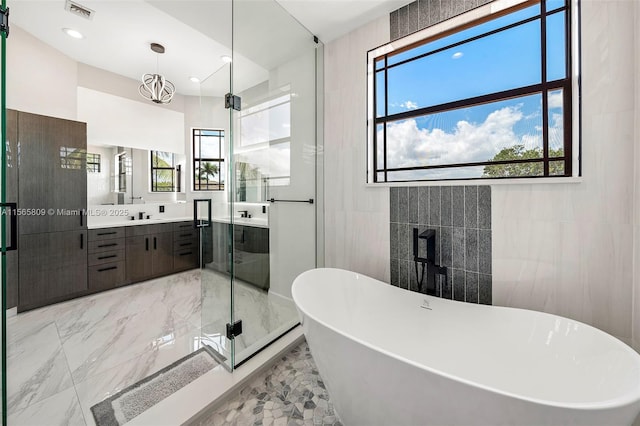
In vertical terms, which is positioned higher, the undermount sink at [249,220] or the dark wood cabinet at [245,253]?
the undermount sink at [249,220]

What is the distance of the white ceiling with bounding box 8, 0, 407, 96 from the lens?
185cm

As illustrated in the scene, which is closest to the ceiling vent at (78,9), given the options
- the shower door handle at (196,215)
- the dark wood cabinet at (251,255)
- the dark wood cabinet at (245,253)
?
the shower door handle at (196,215)

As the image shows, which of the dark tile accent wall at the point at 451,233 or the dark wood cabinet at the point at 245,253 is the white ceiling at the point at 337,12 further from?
the dark wood cabinet at the point at 245,253

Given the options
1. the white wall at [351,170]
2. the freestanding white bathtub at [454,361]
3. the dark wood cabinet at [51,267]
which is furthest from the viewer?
the dark wood cabinet at [51,267]

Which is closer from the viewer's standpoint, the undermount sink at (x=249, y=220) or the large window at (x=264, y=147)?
the undermount sink at (x=249, y=220)

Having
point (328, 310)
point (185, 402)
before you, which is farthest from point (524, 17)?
point (185, 402)

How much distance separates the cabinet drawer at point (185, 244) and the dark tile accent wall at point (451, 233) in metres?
3.27

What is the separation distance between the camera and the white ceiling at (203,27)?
1848 millimetres

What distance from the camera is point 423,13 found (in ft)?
6.05

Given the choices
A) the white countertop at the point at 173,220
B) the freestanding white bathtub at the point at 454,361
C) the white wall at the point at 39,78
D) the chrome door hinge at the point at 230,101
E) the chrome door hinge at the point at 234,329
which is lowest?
the chrome door hinge at the point at 234,329

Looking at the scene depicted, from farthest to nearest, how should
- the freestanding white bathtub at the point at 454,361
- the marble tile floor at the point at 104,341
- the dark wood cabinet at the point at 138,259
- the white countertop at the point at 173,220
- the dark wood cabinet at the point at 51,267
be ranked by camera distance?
the dark wood cabinet at the point at 138,259 < the dark wood cabinet at the point at 51,267 < the white countertop at the point at 173,220 < the marble tile floor at the point at 104,341 < the freestanding white bathtub at the point at 454,361

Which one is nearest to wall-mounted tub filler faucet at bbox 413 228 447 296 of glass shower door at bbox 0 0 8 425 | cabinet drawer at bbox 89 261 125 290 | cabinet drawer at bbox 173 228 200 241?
glass shower door at bbox 0 0 8 425

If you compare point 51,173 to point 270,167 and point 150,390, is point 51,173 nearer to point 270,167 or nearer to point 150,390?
point 270,167

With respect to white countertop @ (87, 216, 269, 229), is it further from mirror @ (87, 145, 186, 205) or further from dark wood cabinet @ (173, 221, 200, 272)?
mirror @ (87, 145, 186, 205)
